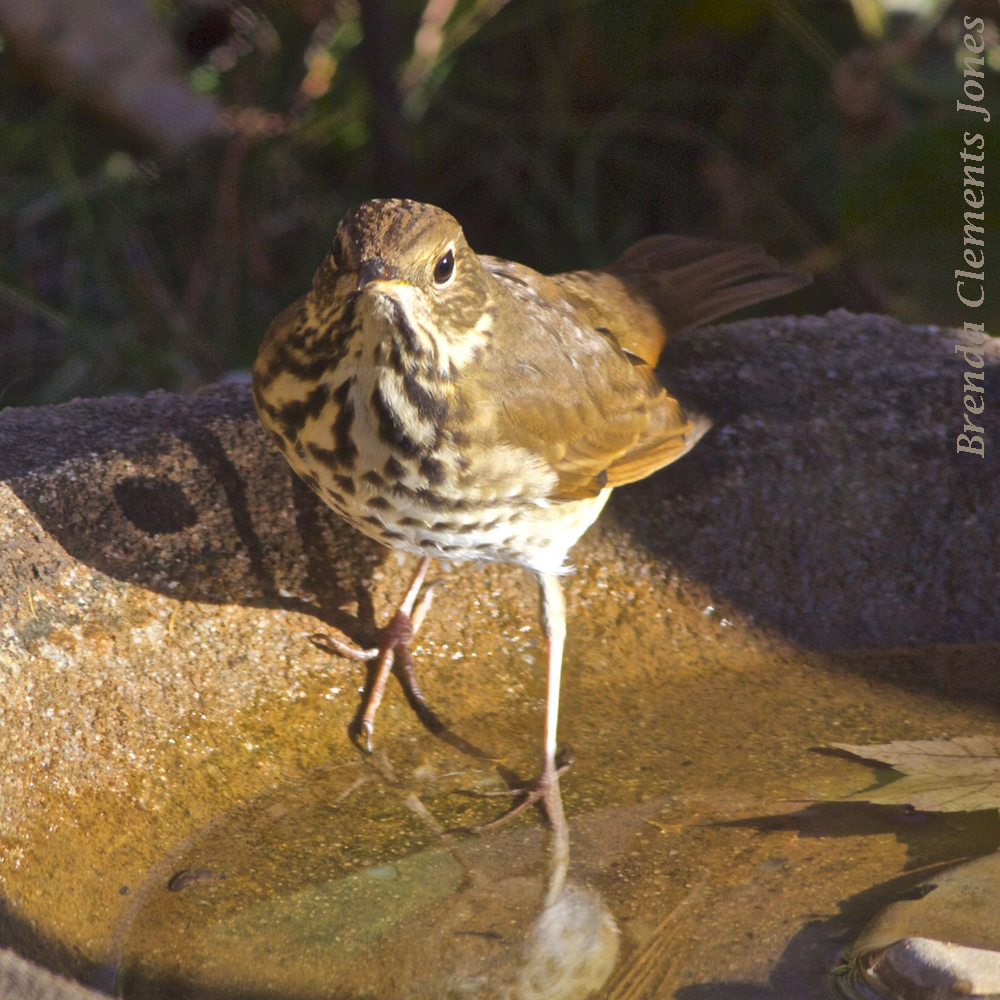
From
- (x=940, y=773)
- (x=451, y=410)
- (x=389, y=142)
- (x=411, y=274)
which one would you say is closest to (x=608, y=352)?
(x=451, y=410)

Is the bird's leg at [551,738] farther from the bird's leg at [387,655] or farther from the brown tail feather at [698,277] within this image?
the brown tail feather at [698,277]

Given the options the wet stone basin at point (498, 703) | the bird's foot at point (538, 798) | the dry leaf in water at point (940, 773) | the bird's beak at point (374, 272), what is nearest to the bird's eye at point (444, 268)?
the bird's beak at point (374, 272)

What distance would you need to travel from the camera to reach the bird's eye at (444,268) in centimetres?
194

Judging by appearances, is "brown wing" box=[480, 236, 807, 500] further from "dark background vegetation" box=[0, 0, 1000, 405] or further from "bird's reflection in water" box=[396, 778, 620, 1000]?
"dark background vegetation" box=[0, 0, 1000, 405]

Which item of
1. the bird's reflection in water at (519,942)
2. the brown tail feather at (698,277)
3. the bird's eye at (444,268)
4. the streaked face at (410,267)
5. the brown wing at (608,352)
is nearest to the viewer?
the bird's reflection in water at (519,942)

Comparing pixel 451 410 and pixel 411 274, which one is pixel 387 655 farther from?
pixel 411 274

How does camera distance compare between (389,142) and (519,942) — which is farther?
(389,142)

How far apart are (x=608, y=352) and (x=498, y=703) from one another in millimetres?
697

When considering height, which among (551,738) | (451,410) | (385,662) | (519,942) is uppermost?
(451,410)

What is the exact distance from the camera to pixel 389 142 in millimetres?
4219

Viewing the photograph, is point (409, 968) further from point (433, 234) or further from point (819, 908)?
point (433, 234)

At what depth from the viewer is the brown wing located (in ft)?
7.20

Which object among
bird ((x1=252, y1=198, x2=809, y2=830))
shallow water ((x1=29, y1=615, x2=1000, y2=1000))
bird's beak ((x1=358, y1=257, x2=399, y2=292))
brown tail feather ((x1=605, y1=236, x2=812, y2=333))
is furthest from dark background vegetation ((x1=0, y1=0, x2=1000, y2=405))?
bird's beak ((x1=358, y1=257, x2=399, y2=292))

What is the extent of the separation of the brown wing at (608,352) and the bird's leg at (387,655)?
36 cm
